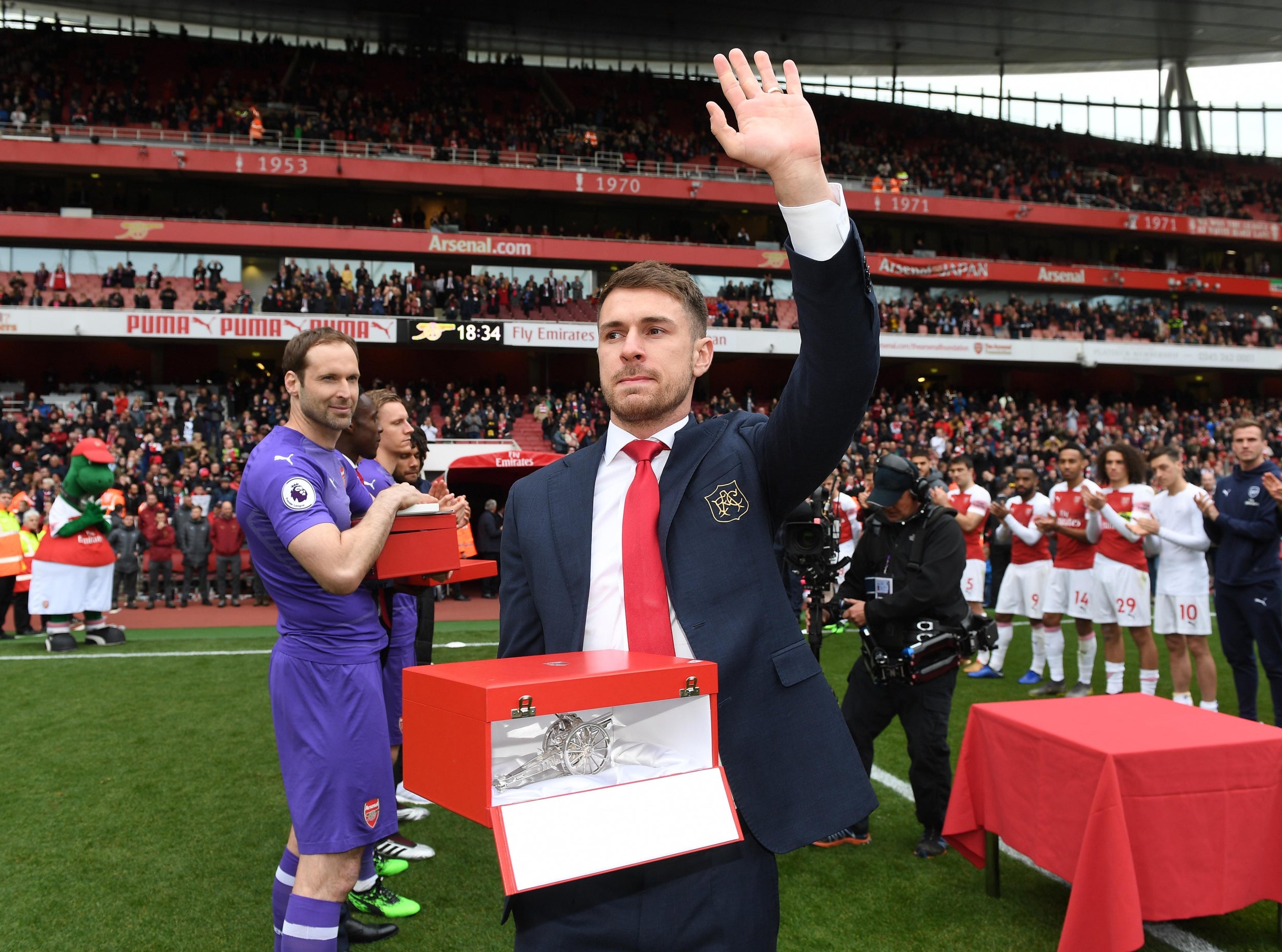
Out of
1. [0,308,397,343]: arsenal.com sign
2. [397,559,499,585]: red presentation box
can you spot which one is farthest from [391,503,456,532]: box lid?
[0,308,397,343]: arsenal.com sign

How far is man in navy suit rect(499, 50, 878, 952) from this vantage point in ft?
5.43

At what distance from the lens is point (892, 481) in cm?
494

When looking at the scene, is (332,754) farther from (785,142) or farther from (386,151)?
(386,151)

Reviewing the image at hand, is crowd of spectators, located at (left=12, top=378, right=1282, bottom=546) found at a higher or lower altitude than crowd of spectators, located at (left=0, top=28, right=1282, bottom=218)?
lower

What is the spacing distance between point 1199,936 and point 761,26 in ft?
145

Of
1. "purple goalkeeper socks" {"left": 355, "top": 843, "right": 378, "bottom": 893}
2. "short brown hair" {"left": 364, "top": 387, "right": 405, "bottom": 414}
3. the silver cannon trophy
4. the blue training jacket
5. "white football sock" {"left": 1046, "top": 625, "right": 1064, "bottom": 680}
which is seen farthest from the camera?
"white football sock" {"left": 1046, "top": 625, "right": 1064, "bottom": 680}

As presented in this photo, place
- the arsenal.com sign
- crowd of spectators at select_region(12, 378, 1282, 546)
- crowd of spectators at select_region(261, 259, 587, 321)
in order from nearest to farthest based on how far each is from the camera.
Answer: crowd of spectators at select_region(12, 378, 1282, 546) < the arsenal.com sign < crowd of spectators at select_region(261, 259, 587, 321)

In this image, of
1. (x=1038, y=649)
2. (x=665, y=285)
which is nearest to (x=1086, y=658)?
(x=1038, y=649)

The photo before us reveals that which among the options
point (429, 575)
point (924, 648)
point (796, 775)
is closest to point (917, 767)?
point (924, 648)

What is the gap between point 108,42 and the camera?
37.0 m

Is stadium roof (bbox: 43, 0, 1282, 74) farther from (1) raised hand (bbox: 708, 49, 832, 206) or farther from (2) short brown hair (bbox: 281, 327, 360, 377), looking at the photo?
(1) raised hand (bbox: 708, 49, 832, 206)

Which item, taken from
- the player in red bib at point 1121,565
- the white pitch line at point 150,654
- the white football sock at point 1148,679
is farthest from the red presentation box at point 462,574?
the white football sock at point 1148,679

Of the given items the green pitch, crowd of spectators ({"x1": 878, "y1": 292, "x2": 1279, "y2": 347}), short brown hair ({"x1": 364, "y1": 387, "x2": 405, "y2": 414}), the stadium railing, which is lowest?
the green pitch

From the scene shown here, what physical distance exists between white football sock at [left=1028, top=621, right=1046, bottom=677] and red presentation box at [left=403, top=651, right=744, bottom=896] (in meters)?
8.43
